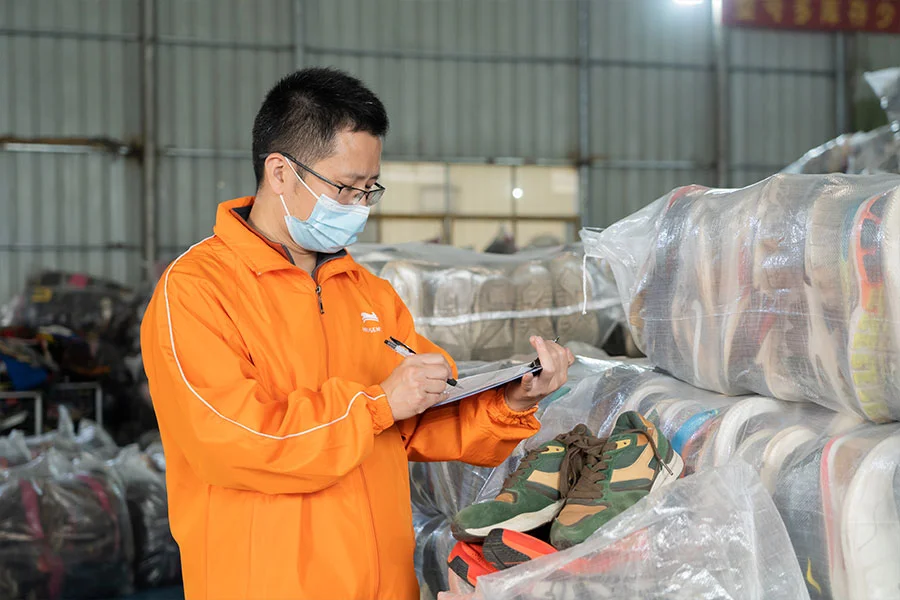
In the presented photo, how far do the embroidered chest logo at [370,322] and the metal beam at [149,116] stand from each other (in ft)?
26.2

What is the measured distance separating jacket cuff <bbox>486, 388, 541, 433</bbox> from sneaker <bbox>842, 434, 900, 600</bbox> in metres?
0.60

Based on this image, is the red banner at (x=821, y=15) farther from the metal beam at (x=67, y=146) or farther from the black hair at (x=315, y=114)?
the black hair at (x=315, y=114)

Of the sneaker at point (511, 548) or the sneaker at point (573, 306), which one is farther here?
the sneaker at point (573, 306)

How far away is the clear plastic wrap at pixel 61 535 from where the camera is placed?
3754 mm

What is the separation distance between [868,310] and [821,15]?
996 cm

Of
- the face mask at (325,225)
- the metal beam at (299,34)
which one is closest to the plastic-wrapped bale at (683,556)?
the face mask at (325,225)

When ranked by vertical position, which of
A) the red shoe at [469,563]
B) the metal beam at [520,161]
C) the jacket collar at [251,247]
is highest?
the metal beam at [520,161]

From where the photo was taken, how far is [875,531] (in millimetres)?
1216

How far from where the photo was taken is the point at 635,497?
1.30 meters

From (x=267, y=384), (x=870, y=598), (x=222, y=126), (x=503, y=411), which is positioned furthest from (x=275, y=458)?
(x=222, y=126)

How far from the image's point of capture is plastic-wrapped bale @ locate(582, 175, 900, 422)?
1.30 m

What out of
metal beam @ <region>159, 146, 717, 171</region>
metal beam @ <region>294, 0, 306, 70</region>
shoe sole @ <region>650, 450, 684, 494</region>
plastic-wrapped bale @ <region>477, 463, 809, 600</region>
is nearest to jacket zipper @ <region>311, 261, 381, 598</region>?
plastic-wrapped bale @ <region>477, 463, 809, 600</region>

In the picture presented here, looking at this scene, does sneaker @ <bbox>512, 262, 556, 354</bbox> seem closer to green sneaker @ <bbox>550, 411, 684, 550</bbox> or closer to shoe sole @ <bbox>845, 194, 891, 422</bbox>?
green sneaker @ <bbox>550, 411, 684, 550</bbox>

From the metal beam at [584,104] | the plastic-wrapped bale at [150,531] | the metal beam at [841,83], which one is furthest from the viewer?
the metal beam at [841,83]
